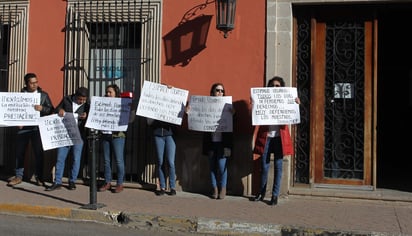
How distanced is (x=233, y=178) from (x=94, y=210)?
8.02 ft

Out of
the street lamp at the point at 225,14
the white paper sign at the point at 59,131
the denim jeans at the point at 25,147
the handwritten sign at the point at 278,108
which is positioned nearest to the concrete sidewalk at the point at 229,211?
the denim jeans at the point at 25,147

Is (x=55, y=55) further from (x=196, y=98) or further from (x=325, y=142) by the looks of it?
(x=325, y=142)

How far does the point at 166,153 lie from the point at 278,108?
6.49 ft

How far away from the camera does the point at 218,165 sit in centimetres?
796

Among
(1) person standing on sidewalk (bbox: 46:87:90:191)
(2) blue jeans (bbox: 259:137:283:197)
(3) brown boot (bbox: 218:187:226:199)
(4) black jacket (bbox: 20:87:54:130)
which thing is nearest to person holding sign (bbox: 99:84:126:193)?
(1) person standing on sidewalk (bbox: 46:87:90:191)

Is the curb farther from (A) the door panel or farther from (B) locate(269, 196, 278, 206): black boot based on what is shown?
(A) the door panel

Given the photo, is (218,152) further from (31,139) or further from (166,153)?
(31,139)

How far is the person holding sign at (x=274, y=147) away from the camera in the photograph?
7613mm

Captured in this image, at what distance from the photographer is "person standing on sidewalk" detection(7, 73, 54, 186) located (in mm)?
8523

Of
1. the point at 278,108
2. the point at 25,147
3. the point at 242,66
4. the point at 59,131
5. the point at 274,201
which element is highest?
the point at 242,66

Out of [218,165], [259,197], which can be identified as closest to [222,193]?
[218,165]

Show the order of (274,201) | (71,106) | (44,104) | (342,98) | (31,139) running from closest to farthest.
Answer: (274,201) < (342,98) < (71,106) < (44,104) < (31,139)

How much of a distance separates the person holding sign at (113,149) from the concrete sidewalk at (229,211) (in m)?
0.24

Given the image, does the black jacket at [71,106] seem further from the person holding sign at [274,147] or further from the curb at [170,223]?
the person holding sign at [274,147]
